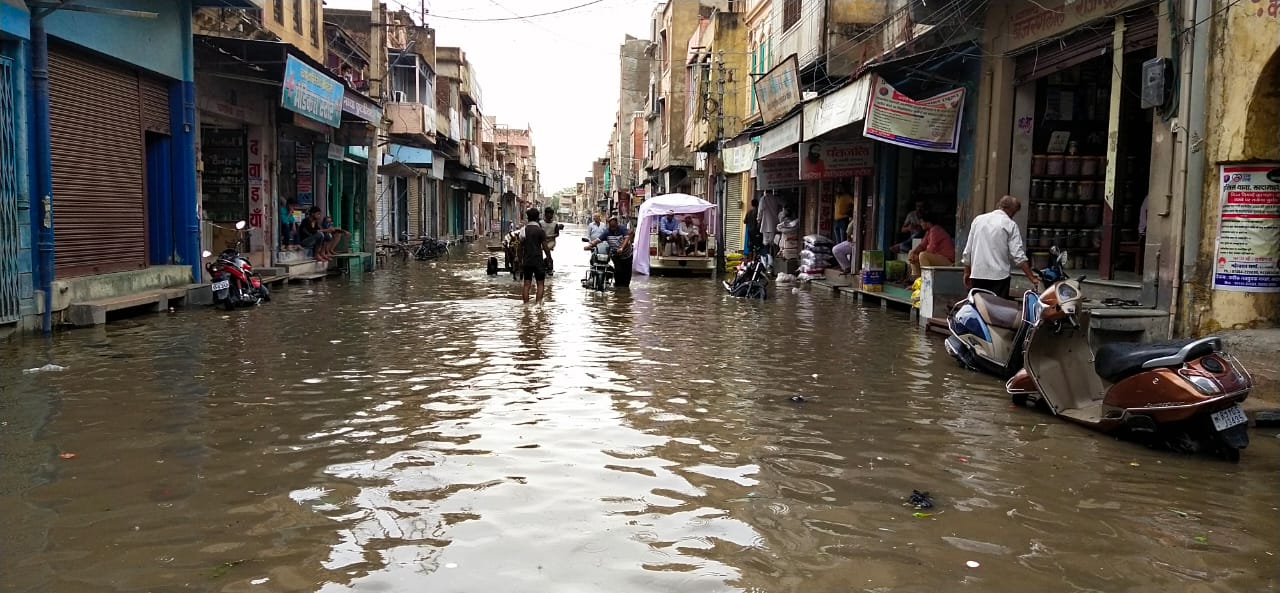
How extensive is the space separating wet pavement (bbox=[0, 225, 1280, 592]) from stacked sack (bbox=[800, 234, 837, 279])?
11570 millimetres

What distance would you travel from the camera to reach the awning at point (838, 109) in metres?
14.0

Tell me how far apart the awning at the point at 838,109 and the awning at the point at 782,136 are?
1.96 ft

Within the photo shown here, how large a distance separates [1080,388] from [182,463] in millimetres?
6075

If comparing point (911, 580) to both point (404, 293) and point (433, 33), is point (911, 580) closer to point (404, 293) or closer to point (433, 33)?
point (404, 293)

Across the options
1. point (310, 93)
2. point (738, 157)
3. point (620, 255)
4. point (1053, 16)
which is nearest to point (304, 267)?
point (310, 93)

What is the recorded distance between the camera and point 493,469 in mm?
5164

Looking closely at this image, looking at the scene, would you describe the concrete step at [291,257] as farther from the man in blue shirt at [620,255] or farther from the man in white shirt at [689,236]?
the man in white shirt at [689,236]

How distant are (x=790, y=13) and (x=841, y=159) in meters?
5.10

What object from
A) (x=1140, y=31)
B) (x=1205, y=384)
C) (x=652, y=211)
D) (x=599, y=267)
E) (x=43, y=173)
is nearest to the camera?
(x=1205, y=384)

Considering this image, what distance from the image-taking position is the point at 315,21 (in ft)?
83.1

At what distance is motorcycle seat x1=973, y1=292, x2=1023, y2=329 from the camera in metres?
8.23

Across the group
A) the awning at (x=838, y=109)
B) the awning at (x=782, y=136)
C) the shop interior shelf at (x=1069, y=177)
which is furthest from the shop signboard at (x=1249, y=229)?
the awning at (x=782, y=136)

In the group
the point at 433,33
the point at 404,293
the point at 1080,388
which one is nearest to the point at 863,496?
the point at 1080,388

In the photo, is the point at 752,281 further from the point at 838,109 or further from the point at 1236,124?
the point at 1236,124
